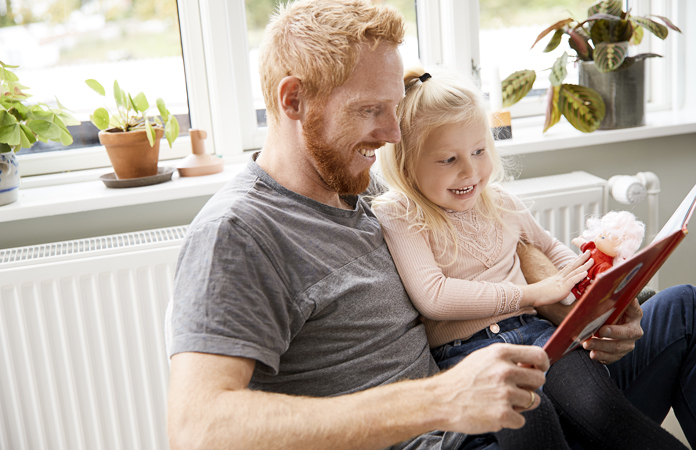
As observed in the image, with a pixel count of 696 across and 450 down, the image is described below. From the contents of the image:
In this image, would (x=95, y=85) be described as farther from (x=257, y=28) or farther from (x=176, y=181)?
(x=257, y=28)

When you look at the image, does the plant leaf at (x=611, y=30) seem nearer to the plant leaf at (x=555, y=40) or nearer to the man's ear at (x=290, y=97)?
the plant leaf at (x=555, y=40)

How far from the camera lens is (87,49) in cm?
190

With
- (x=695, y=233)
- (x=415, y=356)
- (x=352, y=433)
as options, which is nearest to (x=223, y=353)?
(x=352, y=433)

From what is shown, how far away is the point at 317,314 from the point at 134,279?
2.60 ft

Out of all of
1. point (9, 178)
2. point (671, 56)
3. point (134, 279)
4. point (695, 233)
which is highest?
point (671, 56)

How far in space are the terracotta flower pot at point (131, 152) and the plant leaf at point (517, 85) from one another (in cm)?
112

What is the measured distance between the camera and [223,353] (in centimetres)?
84

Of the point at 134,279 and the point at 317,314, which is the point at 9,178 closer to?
the point at 134,279

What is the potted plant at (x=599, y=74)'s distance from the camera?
76.7 inches

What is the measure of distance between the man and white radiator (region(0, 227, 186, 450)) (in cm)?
65

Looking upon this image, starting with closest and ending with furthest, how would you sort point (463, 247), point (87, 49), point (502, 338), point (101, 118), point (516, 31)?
1. point (502, 338)
2. point (463, 247)
3. point (101, 118)
4. point (87, 49)
5. point (516, 31)

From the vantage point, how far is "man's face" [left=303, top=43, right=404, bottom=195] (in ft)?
3.61

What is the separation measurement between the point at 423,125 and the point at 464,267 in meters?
0.31

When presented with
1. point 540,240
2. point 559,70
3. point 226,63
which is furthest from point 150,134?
point 559,70
